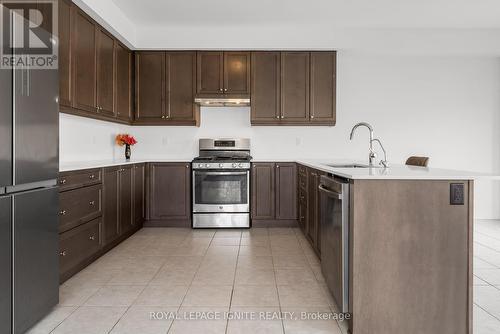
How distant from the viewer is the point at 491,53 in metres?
5.18


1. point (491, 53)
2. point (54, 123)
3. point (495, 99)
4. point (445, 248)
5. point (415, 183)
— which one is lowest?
point (445, 248)

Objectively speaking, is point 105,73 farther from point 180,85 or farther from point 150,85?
point 180,85

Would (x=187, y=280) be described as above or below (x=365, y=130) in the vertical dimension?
below

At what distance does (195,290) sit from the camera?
2709 millimetres

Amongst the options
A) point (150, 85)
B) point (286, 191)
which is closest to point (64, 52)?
point (150, 85)

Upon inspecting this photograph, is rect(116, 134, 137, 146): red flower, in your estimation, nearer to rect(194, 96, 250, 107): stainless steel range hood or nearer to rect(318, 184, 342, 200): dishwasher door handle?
rect(194, 96, 250, 107): stainless steel range hood

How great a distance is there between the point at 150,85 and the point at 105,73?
96 centimetres

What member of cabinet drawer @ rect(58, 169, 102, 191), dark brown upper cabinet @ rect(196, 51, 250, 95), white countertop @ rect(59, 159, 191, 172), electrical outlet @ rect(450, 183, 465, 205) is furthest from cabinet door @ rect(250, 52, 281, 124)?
electrical outlet @ rect(450, 183, 465, 205)

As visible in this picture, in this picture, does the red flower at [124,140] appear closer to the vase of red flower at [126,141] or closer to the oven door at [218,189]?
the vase of red flower at [126,141]

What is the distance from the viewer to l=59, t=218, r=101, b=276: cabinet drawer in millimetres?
2763

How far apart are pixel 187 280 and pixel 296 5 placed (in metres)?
3.26

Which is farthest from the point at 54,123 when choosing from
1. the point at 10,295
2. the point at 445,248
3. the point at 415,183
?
the point at 445,248

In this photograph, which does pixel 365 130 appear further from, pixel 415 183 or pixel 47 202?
pixel 47 202

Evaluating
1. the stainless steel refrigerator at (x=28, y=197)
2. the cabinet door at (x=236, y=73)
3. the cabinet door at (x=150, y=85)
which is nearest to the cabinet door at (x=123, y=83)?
the cabinet door at (x=150, y=85)
